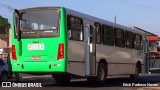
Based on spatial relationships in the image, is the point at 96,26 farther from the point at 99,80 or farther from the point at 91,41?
the point at 99,80

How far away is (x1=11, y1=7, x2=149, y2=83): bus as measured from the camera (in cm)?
1686

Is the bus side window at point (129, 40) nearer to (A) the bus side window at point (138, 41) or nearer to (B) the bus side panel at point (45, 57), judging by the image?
(A) the bus side window at point (138, 41)

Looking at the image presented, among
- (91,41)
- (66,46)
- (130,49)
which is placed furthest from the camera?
(130,49)

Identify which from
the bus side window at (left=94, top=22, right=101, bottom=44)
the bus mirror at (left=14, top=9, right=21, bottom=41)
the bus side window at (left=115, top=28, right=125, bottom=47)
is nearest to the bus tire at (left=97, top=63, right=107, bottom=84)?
the bus side window at (left=94, top=22, right=101, bottom=44)

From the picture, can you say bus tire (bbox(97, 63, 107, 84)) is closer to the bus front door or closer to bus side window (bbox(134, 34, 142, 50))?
the bus front door

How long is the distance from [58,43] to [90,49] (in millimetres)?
2617

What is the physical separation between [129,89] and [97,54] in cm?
280

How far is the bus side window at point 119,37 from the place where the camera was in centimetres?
2246

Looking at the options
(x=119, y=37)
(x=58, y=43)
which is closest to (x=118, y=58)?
(x=119, y=37)

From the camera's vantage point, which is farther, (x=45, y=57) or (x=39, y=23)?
(x=39, y=23)

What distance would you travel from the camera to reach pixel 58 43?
16.9 m

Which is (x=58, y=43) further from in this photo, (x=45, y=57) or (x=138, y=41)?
(x=138, y=41)

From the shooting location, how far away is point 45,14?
17281 millimetres

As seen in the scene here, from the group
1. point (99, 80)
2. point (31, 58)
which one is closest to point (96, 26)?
point (99, 80)
